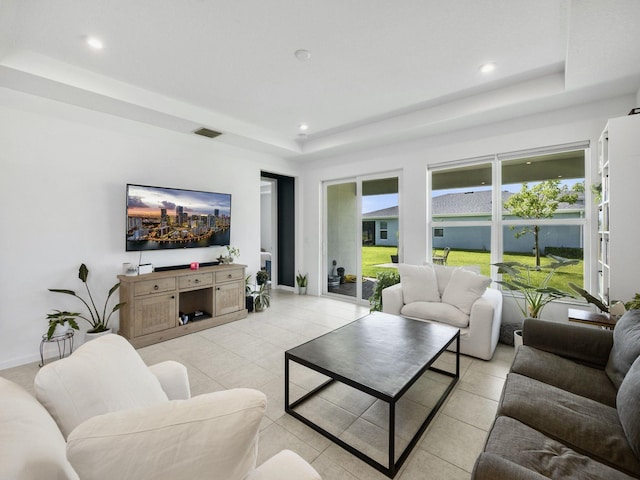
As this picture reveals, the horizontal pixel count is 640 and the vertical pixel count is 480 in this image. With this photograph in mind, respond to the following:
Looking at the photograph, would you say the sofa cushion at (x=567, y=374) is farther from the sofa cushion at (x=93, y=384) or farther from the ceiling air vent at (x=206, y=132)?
the ceiling air vent at (x=206, y=132)

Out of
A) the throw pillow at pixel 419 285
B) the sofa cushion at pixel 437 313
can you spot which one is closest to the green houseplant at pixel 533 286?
the sofa cushion at pixel 437 313

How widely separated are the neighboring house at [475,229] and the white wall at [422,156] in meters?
0.25

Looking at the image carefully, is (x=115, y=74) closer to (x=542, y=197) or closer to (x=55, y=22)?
(x=55, y=22)

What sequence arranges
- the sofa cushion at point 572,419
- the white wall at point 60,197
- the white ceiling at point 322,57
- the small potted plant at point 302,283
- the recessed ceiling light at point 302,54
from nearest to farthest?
the sofa cushion at point 572,419 → the white ceiling at point 322,57 → the recessed ceiling light at point 302,54 → the white wall at point 60,197 → the small potted plant at point 302,283

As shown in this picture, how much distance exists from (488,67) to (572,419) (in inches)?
119

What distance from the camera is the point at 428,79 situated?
3105 mm

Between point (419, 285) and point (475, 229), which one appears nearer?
point (419, 285)

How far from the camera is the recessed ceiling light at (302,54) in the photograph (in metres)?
2.61

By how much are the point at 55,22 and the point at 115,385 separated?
111 inches

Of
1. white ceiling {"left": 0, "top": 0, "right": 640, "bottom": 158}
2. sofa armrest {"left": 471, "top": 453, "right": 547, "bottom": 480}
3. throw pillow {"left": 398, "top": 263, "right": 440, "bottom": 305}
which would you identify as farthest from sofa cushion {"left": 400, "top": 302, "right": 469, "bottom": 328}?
white ceiling {"left": 0, "top": 0, "right": 640, "bottom": 158}

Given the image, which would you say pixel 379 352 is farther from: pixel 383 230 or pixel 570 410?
pixel 383 230

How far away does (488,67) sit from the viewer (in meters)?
2.88

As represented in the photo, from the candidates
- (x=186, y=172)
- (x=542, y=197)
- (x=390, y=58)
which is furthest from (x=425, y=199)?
(x=186, y=172)

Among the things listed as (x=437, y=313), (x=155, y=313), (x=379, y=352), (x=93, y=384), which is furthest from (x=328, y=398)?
(x=155, y=313)
